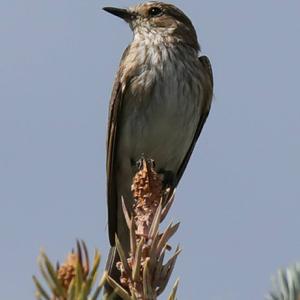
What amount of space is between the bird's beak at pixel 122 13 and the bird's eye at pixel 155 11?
0.84 ft

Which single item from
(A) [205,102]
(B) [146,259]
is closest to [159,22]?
(A) [205,102]

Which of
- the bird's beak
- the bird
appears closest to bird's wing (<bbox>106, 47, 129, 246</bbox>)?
the bird

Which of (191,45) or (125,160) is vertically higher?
(191,45)

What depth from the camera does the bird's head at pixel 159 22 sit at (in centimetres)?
830

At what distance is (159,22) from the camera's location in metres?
8.56

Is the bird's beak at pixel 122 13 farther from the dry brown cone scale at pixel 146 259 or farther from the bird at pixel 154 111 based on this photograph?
the dry brown cone scale at pixel 146 259

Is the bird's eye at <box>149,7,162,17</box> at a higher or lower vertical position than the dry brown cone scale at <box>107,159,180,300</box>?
higher

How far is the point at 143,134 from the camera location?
722 cm

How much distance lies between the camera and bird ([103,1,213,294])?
7.17 m

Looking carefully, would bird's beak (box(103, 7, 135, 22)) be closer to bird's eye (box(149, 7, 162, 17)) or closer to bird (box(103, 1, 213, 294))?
bird's eye (box(149, 7, 162, 17))

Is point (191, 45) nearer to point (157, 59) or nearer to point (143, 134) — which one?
point (157, 59)

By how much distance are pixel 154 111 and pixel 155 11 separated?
2.09 meters

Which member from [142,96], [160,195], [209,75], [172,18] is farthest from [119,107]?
[160,195]

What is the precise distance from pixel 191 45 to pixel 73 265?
23.0ft
